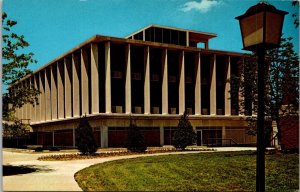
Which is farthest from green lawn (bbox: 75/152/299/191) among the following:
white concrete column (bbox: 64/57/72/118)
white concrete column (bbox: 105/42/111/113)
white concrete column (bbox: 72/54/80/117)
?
white concrete column (bbox: 64/57/72/118)

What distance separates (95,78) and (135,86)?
2.94 metres

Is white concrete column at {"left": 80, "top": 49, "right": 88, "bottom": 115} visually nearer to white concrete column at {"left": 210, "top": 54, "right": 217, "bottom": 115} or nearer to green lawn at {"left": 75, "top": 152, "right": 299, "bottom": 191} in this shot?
white concrete column at {"left": 210, "top": 54, "right": 217, "bottom": 115}

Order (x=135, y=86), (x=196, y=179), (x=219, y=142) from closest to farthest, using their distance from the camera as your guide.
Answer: (x=196, y=179)
(x=135, y=86)
(x=219, y=142)

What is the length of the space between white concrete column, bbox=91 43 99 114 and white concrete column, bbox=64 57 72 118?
2.21m

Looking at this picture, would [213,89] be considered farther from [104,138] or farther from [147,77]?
[104,138]

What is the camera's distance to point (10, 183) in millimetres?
7289

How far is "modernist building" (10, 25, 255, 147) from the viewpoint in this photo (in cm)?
2476

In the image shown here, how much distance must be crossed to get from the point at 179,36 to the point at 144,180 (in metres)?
21.5

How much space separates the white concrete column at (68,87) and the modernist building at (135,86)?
0.07 metres

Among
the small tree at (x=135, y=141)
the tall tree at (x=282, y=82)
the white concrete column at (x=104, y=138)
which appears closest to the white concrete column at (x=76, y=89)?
the white concrete column at (x=104, y=138)

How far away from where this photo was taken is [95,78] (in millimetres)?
25422

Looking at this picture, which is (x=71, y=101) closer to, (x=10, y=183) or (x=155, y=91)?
(x=155, y=91)

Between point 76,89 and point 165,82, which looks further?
point 165,82

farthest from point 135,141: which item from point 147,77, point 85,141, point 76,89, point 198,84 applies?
point 198,84
